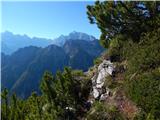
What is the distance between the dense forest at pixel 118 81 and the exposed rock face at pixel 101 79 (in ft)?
1.28

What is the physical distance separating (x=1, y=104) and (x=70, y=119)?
15.7 feet

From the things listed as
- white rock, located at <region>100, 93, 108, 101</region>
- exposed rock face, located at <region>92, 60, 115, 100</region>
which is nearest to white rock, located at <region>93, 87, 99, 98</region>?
exposed rock face, located at <region>92, 60, 115, 100</region>

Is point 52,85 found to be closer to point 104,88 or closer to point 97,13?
point 104,88

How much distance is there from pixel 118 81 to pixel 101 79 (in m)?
1.83

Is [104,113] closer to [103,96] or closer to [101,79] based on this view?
[103,96]

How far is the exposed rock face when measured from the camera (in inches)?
961

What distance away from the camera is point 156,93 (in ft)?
60.1

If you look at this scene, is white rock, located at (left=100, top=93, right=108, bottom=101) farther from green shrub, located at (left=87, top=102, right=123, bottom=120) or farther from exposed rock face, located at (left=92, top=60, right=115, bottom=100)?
green shrub, located at (left=87, top=102, right=123, bottom=120)

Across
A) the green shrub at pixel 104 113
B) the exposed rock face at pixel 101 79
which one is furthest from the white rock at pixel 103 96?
the green shrub at pixel 104 113

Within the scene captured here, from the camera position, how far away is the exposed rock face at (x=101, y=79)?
80.1 ft

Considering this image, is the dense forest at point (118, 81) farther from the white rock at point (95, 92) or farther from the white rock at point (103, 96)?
the white rock at point (95, 92)

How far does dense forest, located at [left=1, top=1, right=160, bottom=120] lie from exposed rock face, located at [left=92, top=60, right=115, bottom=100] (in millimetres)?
389

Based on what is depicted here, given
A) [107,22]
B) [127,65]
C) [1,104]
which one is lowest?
[1,104]

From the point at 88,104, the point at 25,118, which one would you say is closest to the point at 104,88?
the point at 88,104
